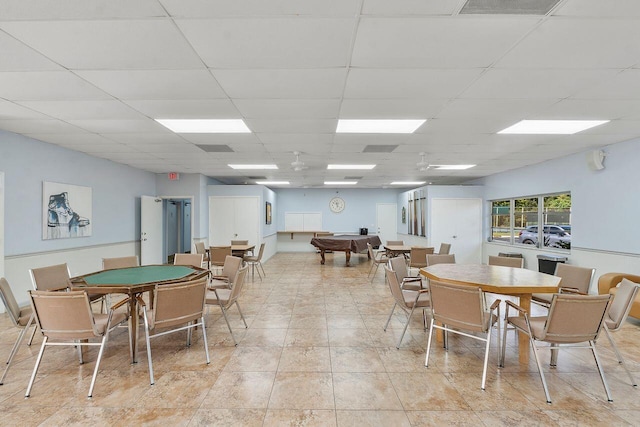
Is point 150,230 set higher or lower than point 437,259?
higher

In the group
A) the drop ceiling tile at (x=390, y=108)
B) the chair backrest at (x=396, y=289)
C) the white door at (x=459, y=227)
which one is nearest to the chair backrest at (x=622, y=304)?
the chair backrest at (x=396, y=289)

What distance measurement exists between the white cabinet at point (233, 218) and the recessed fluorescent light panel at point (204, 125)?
Answer: 5.11 metres

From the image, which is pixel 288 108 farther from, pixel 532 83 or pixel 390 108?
pixel 532 83

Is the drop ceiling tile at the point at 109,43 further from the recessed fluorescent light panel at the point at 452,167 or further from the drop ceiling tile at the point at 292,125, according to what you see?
the recessed fluorescent light panel at the point at 452,167

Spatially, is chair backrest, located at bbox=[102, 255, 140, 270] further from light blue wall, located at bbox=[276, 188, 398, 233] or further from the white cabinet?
light blue wall, located at bbox=[276, 188, 398, 233]

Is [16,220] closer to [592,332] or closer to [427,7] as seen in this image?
[427,7]

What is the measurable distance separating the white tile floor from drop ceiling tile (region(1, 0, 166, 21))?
276cm

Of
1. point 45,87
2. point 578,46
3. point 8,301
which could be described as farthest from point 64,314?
point 578,46

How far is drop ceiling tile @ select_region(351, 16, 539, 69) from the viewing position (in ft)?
6.93

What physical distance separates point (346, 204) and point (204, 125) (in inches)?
368

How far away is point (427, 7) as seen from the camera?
1.96 metres

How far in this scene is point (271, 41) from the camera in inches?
91.1

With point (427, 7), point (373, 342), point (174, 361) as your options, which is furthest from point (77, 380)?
point (427, 7)

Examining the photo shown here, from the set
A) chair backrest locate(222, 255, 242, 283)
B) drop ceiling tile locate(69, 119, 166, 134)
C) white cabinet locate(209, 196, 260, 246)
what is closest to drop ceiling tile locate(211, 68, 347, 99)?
drop ceiling tile locate(69, 119, 166, 134)
